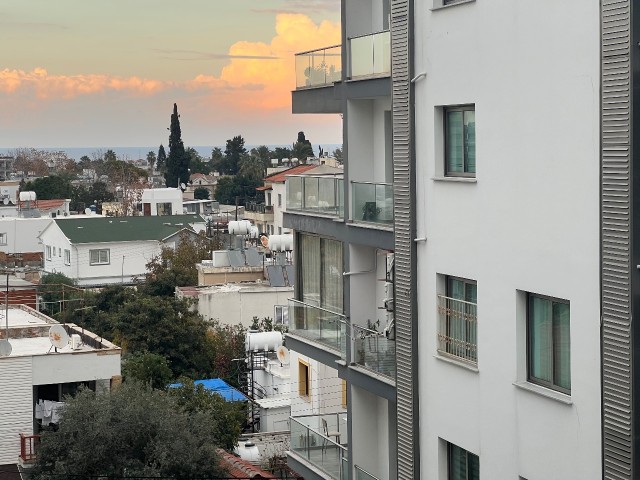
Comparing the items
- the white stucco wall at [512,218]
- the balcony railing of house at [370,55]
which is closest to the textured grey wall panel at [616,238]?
the white stucco wall at [512,218]

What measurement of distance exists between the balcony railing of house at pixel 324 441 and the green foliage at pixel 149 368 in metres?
21.2

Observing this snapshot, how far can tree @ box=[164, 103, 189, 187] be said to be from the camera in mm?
171500

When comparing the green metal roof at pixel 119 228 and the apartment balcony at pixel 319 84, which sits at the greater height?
the apartment balcony at pixel 319 84

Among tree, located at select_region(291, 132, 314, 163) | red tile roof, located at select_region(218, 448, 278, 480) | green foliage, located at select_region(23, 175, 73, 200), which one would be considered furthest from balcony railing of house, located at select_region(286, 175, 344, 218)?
tree, located at select_region(291, 132, 314, 163)

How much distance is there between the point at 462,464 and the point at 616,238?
209 inches

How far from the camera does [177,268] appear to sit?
7150 cm

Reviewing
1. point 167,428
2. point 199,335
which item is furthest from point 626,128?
point 199,335

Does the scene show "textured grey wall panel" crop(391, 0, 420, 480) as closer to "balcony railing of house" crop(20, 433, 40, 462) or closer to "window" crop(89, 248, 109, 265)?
"balcony railing of house" crop(20, 433, 40, 462)

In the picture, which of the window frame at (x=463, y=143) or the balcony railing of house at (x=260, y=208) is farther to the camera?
the balcony railing of house at (x=260, y=208)

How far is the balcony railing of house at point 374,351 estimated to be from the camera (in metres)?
19.6

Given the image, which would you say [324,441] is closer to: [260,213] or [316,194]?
[316,194]

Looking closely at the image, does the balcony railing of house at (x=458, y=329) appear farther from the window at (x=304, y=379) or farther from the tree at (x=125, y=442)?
the window at (x=304, y=379)

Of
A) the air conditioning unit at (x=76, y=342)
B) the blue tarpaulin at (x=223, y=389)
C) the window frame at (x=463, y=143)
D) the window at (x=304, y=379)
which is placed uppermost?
the window frame at (x=463, y=143)

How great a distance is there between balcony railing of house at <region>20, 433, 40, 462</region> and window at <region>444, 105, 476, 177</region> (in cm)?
1566
